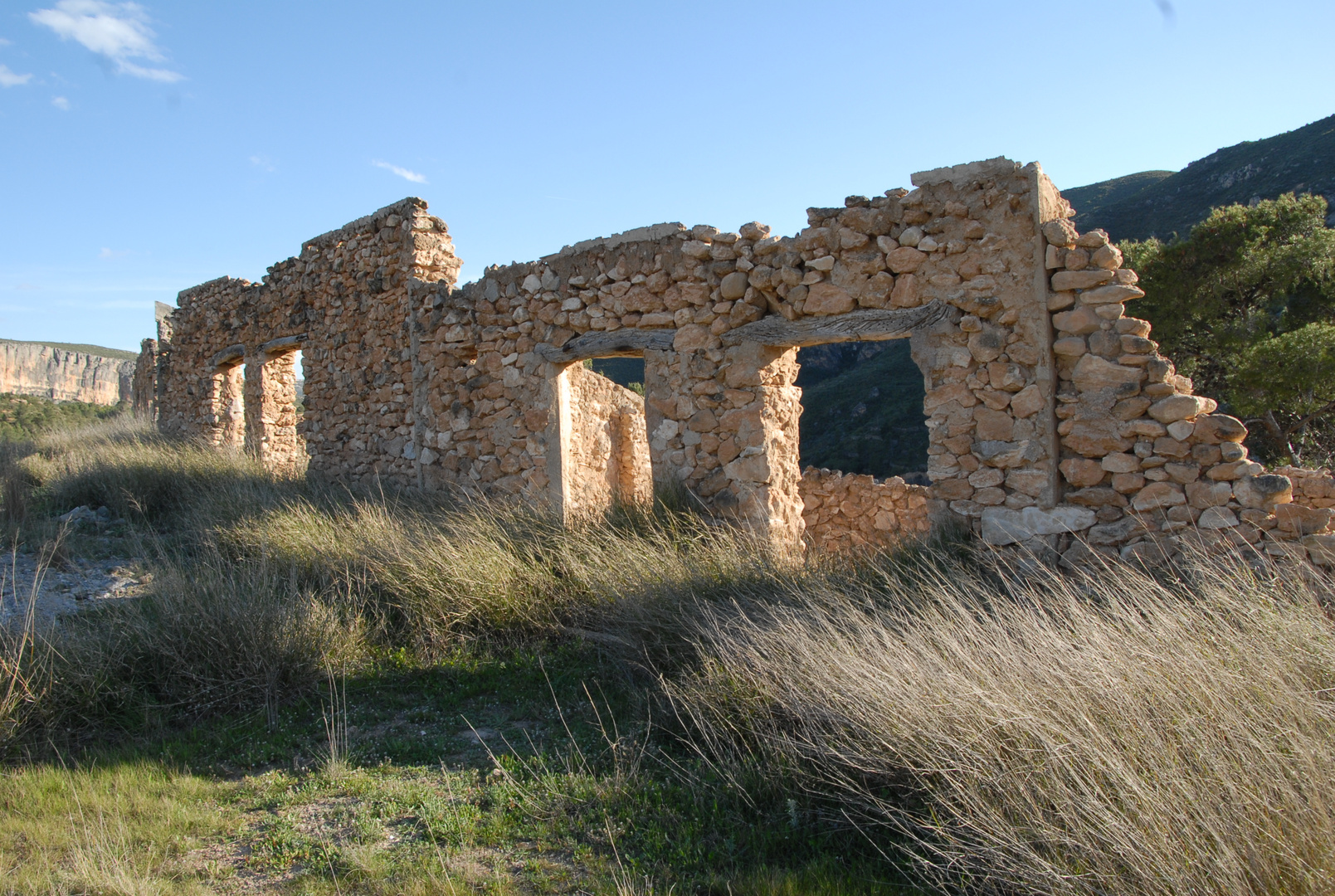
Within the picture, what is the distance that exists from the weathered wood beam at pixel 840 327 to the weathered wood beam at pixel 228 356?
27.4ft

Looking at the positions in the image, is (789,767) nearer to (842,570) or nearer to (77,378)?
(842,570)

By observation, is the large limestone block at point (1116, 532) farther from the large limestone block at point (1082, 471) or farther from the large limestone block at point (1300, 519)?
the large limestone block at point (1300, 519)

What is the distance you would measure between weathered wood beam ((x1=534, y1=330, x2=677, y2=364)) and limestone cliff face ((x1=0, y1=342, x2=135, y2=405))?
165 feet

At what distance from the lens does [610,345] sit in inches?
268

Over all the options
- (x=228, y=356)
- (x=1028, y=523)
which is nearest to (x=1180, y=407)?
(x=1028, y=523)

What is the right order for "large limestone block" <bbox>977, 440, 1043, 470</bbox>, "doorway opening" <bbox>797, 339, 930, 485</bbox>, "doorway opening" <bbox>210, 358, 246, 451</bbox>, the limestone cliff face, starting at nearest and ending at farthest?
"large limestone block" <bbox>977, 440, 1043, 470</bbox>
"doorway opening" <bbox>210, 358, 246, 451</bbox>
"doorway opening" <bbox>797, 339, 930, 485</bbox>
the limestone cliff face

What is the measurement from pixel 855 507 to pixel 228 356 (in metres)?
9.19

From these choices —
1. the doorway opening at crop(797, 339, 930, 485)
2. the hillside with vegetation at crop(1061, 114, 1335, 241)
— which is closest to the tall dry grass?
the doorway opening at crop(797, 339, 930, 485)

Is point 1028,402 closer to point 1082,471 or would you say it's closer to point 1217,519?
point 1082,471

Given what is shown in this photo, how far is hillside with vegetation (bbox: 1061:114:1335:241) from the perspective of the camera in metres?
17.0

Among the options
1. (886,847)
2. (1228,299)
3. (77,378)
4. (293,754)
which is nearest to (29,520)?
(293,754)

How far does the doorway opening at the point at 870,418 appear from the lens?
17.8 meters

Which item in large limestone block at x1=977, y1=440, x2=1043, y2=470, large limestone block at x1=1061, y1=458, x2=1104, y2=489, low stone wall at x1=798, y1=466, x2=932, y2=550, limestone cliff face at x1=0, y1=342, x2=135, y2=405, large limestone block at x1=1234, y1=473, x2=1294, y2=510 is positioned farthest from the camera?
limestone cliff face at x1=0, y1=342, x2=135, y2=405

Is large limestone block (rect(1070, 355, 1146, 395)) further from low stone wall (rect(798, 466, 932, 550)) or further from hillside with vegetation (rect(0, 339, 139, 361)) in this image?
hillside with vegetation (rect(0, 339, 139, 361))
